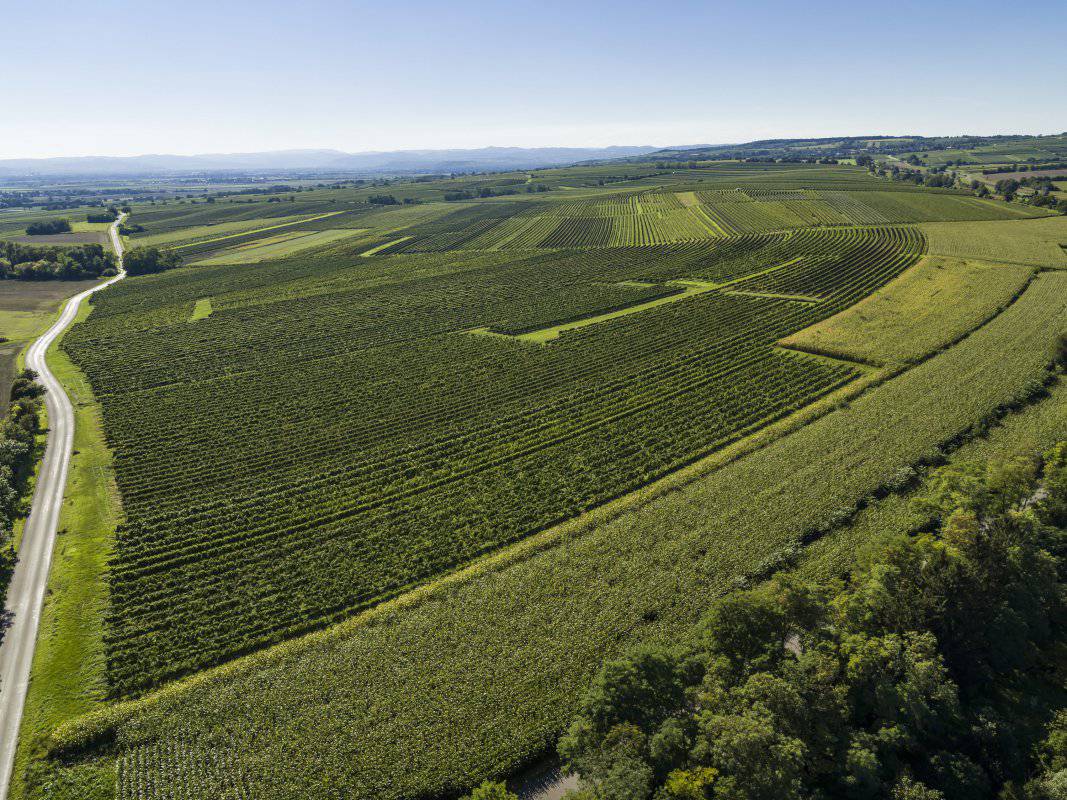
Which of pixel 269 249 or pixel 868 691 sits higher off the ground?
pixel 269 249

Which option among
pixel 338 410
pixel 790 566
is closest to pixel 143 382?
pixel 338 410

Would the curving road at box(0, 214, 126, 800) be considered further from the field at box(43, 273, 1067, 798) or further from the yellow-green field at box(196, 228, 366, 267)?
the yellow-green field at box(196, 228, 366, 267)

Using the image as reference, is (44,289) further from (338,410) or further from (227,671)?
(227,671)

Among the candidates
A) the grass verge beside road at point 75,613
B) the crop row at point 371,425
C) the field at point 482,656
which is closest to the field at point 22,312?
the crop row at point 371,425

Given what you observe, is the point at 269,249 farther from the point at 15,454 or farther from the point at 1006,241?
the point at 1006,241

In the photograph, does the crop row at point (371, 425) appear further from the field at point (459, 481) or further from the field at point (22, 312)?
the field at point (22, 312)

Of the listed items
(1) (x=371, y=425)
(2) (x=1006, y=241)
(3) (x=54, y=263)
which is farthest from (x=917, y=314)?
(3) (x=54, y=263)
